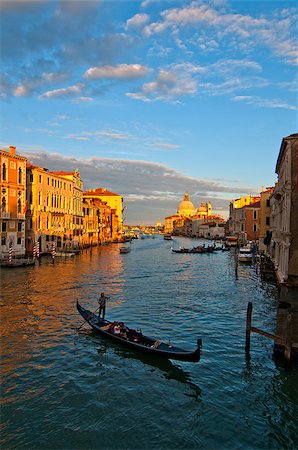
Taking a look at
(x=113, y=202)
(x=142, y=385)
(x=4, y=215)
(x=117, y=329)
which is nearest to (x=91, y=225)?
(x=113, y=202)

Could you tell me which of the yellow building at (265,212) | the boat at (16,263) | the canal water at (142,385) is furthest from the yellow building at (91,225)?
the canal water at (142,385)

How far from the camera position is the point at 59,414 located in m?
9.91

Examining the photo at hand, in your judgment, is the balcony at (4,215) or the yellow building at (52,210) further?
the yellow building at (52,210)

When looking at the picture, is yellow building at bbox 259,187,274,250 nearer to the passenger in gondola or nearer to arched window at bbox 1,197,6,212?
arched window at bbox 1,197,6,212

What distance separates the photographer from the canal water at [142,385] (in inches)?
356

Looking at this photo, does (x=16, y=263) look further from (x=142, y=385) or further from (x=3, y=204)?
(x=142, y=385)

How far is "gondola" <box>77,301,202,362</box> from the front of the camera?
40.7ft

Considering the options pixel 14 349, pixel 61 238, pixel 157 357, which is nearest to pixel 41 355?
pixel 14 349

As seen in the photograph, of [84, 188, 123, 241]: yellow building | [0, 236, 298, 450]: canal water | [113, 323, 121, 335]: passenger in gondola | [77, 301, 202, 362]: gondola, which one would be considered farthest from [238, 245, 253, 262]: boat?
[84, 188, 123, 241]: yellow building

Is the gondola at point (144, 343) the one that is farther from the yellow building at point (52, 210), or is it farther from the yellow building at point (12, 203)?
the yellow building at point (52, 210)

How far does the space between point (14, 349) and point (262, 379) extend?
29.2 feet

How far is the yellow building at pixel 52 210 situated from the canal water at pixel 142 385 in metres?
26.3

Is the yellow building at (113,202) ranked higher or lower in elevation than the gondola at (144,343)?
Result: higher

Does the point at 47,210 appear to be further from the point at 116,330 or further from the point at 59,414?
the point at 59,414
